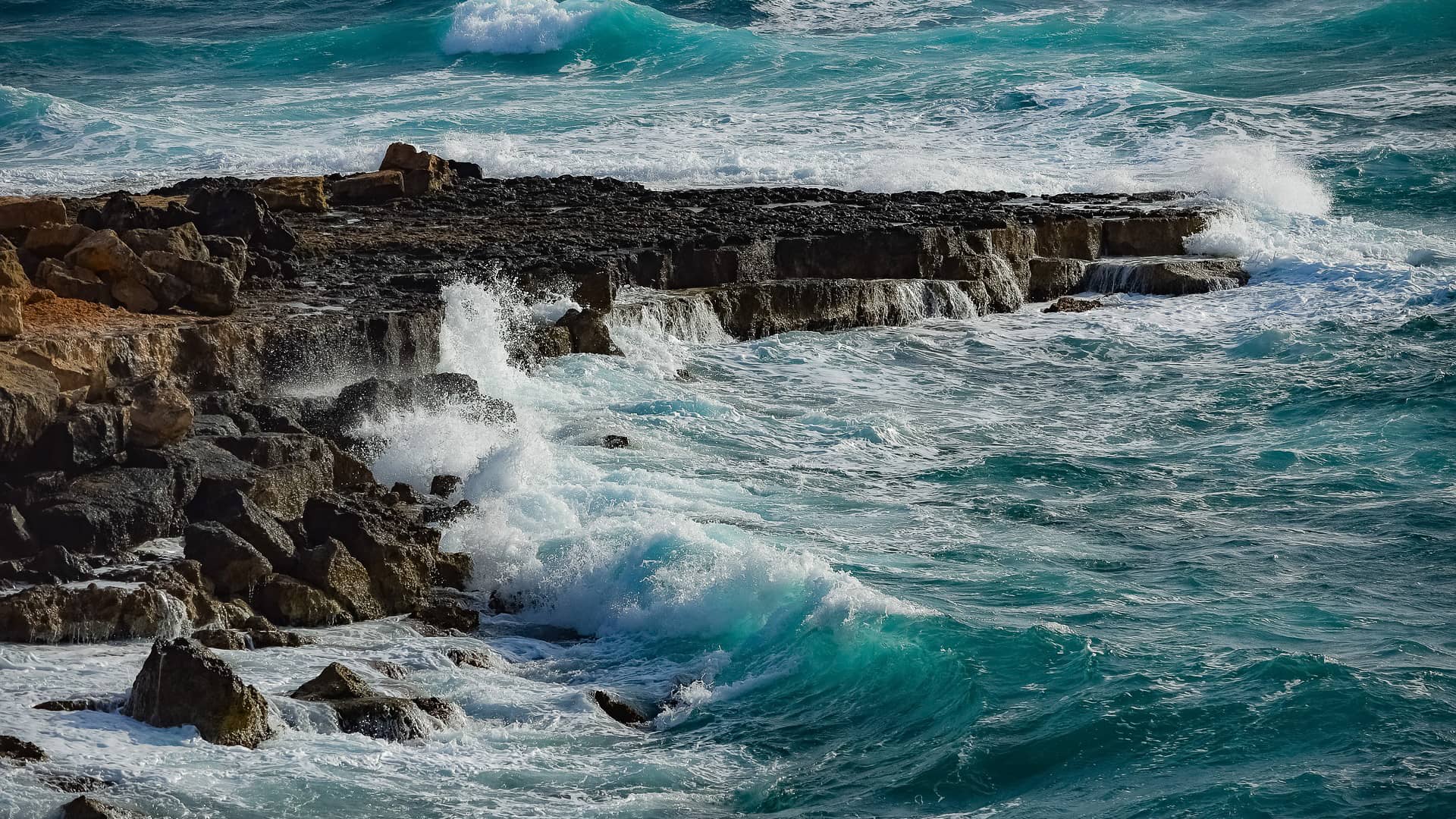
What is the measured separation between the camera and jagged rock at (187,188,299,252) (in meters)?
15.5

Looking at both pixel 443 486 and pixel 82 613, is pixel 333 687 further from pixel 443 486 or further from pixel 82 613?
pixel 443 486

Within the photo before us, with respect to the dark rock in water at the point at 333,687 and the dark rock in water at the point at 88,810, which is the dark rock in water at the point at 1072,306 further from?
the dark rock in water at the point at 88,810

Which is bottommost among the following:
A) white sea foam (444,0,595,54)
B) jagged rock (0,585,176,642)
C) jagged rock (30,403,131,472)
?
jagged rock (0,585,176,642)

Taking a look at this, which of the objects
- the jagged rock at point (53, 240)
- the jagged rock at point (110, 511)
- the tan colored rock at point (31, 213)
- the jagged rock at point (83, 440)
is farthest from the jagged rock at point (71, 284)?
the jagged rock at point (110, 511)

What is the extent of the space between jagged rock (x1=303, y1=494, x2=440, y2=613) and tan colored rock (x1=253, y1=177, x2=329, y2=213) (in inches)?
388

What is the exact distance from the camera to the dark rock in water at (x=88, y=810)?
6172mm

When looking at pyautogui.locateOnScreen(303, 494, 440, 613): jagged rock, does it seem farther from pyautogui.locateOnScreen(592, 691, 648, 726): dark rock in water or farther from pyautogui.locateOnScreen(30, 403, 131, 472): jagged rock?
pyautogui.locateOnScreen(592, 691, 648, 726): dark rock in water

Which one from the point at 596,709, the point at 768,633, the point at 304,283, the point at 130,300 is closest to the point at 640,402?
the point at 304,283

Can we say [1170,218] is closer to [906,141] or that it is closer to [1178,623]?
[906,141]

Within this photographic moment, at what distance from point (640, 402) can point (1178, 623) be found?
6219 millimetres

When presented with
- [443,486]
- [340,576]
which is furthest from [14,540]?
[443,486]

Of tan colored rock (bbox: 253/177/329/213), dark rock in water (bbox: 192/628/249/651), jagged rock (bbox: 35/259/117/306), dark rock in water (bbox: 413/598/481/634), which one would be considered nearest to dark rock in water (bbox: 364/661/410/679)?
dark rock in water (bbox: 192/628/249/651)

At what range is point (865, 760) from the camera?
7738mm

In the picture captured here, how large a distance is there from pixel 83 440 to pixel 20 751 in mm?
3337
